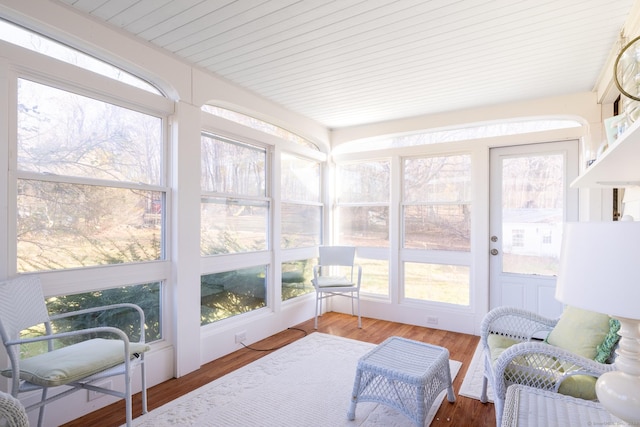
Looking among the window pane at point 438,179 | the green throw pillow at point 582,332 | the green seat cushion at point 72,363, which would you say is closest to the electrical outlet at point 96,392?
the green seat cushion at point 72,363

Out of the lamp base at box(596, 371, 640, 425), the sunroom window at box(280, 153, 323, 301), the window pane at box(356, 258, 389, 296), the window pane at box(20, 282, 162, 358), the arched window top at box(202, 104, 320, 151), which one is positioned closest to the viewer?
the lamp base at box(596, 371, 640, 425)

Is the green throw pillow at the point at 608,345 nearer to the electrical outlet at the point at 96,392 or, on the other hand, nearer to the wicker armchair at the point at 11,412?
the wicker armchair at the point at 11,412

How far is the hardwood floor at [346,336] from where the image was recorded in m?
2.17

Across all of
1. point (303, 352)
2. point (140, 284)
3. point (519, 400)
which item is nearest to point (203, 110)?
point (140, 284)

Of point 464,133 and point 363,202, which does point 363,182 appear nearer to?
point 363,202

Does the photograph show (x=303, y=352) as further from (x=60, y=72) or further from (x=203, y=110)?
(x=60, y=72)

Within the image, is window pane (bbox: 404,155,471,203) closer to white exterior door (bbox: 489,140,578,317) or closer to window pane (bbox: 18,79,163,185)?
white exterior door (bbox: 489,140,578,317)

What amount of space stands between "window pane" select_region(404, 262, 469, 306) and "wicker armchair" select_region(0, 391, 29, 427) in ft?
12.3

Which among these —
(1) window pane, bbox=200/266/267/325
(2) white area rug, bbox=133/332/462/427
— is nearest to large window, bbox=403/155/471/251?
(2) white area rug, bbox=133/332/462/427

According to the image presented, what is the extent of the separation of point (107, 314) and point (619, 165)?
3098 mm

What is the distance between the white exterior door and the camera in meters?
3.50

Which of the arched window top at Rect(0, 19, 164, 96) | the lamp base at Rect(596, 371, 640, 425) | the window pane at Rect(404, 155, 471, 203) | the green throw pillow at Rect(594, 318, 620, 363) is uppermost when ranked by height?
the arched window top at Rect(0, 19, 164, 96)

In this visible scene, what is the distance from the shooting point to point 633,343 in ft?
3.19

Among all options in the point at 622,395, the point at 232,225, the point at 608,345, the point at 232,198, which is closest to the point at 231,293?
the point at 232,225
